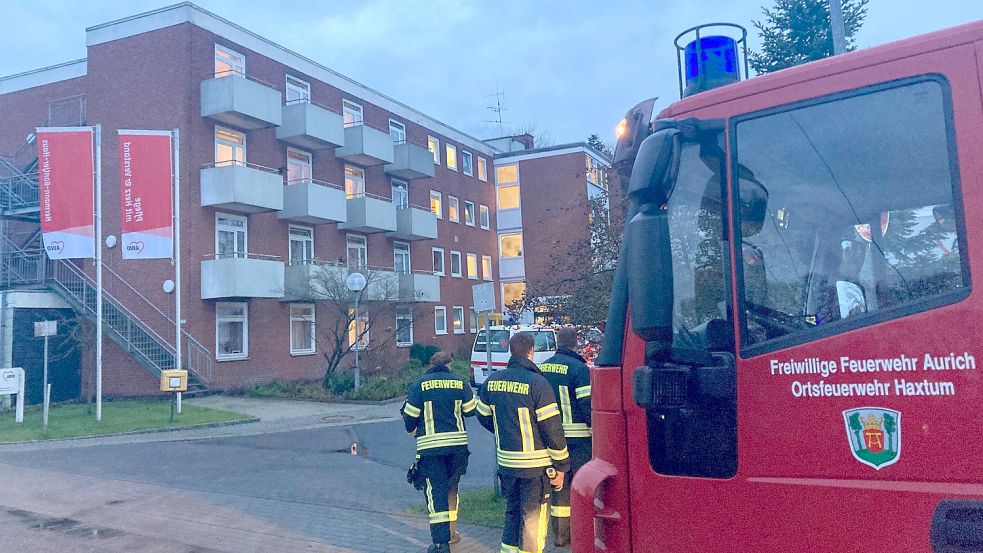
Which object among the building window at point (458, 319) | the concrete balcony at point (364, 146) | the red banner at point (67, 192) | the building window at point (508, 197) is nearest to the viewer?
the red banner at point (67, 192)

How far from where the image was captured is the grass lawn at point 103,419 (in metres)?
15.2

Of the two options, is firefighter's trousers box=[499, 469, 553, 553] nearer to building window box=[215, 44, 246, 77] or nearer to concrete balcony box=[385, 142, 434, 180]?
building window box=[215, 44, 246, 77]

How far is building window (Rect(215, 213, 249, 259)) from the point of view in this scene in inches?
953

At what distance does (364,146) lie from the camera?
29938mm

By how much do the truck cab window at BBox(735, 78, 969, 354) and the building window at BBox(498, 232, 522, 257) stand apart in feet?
135

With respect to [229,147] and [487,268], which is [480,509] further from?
[487,268]

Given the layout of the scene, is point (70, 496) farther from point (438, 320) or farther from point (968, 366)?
point (438, 320)

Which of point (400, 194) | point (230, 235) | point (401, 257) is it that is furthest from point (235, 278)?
point (400, 194)

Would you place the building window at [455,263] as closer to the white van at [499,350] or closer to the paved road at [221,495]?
the white van at [499,350]

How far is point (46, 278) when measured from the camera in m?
24.0

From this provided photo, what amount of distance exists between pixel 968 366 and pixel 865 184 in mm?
701

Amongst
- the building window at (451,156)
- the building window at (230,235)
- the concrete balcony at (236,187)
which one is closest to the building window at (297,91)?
the concrete balcony at (236,187)

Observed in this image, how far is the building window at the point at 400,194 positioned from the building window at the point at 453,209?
4.03 m

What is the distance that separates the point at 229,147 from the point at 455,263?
1684 centimetres
